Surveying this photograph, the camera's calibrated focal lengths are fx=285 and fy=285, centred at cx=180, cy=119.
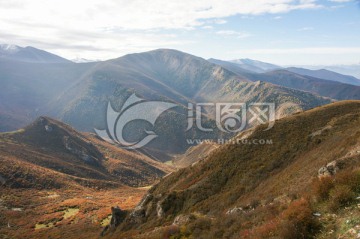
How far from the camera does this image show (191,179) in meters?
44.8

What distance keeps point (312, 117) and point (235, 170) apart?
1723 cm

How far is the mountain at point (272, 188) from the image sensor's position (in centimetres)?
1309

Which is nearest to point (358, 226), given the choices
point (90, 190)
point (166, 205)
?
point (166, 205)

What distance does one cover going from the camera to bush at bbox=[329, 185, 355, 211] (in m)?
13.0

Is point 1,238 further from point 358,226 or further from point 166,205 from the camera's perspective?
point 358,226

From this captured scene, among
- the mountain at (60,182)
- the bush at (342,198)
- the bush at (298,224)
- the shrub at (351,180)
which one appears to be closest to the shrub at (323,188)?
the shrub at (351,180)

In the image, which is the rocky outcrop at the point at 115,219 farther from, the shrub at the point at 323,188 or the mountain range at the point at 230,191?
the shrub at the point at 323,188

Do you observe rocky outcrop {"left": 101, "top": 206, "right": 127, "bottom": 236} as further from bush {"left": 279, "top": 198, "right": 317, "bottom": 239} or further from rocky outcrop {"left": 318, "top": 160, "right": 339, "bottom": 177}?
bush {"left": 279, "top": 198, "right": 317, "bottom": 239}

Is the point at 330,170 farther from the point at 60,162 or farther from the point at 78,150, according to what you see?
the point at 78,150

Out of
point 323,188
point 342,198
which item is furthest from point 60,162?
point 342,198

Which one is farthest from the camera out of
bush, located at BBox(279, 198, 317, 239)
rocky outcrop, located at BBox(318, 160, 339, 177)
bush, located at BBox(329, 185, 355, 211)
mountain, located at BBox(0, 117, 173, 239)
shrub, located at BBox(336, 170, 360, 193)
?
mountain, located at BBox(0, 117, 173, 239)

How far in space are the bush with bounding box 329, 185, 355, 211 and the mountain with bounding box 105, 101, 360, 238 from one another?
0.04 metres

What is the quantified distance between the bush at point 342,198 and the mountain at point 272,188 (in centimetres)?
4

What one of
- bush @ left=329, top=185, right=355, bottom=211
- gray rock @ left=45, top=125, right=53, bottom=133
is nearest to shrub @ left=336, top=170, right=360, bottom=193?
bush @ left=329, top=185, right=355, bottom=211
